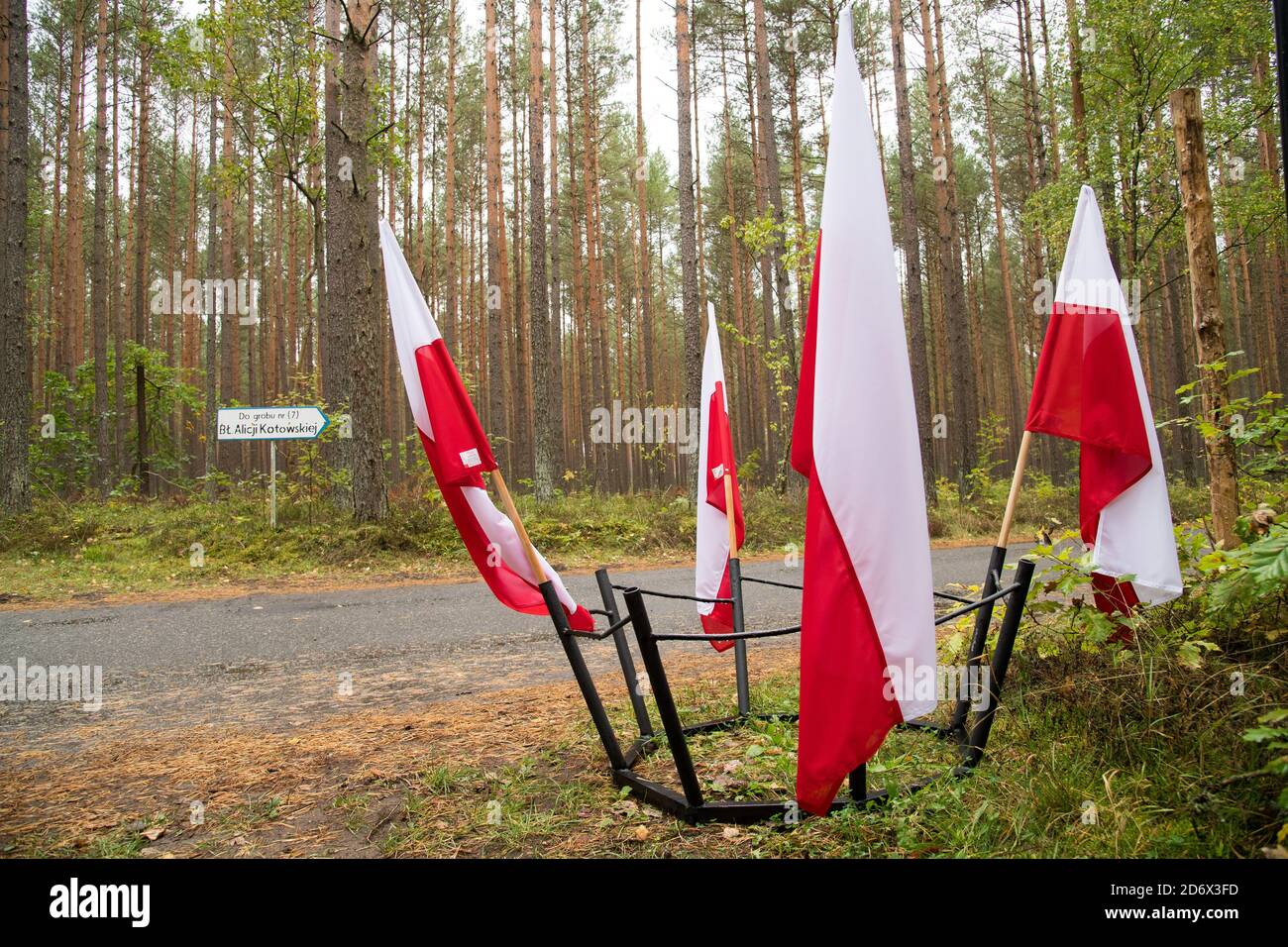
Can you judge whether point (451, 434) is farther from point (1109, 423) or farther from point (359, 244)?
point (359, 244)

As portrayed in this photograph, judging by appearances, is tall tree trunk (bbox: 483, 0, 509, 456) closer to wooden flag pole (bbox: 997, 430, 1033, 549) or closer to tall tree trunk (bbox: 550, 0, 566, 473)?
tall tree trunk (bbox: 550, 0, 566, 473)

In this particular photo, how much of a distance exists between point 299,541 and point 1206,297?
11190 mm

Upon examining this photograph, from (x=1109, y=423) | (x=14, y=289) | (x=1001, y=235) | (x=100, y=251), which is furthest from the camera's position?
(x=1001, y=235)

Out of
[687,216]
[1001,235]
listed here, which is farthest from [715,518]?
[1001,235]

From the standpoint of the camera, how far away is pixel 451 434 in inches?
122

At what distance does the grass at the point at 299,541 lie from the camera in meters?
9.92

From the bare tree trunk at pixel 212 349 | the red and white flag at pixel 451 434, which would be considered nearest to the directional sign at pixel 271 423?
the bare tree trunk at pixel 212 349

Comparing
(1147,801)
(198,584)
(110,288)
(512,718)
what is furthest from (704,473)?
(110,288)

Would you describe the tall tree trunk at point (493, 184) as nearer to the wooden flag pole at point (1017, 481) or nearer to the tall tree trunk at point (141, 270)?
the tall tree trunk at point (141, 270)

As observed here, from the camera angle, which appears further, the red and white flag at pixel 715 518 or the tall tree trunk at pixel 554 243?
the tall tree trunk at pixel 554 243

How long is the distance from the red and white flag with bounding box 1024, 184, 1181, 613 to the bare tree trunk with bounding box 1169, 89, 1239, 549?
1134 millimetres

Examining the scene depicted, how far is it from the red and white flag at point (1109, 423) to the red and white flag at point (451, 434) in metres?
2.30

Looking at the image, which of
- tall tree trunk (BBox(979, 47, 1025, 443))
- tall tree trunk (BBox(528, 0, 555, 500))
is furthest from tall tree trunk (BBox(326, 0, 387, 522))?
tall tree trunk (BBox(979, 47, 1025, 443))
